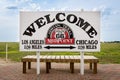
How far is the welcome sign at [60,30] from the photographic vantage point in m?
12.3

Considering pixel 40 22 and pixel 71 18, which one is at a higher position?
pixel 71 18

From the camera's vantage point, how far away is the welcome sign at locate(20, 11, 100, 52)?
1228cm

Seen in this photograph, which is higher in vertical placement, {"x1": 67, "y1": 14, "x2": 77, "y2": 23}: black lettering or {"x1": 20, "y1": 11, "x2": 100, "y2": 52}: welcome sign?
{"x1": 67, "y1": 14, "x2": 77, "y2": 23}: black lettering

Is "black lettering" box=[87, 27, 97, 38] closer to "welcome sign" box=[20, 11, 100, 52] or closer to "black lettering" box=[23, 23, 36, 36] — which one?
"welcome sign" box=[20, 11, 100, 52]

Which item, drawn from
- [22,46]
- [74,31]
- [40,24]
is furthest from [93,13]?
[22,46]

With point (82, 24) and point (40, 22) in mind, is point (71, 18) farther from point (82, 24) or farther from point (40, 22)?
point (40, 22)

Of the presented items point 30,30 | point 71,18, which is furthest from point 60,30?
point 30,30

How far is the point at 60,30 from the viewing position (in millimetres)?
12273

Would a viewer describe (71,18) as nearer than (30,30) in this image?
Yes

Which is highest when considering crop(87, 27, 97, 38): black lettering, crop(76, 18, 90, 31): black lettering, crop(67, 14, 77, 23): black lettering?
crop(67, 14, 77, 23): black lettering

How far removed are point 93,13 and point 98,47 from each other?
46.4 inches

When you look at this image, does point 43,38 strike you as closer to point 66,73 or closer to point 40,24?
point 40,24

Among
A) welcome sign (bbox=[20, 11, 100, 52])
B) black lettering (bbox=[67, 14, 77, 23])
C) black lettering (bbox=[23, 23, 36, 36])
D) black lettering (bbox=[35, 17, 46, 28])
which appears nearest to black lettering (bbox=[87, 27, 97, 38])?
welcome sign (bbox=[20, 11, 100, 52])

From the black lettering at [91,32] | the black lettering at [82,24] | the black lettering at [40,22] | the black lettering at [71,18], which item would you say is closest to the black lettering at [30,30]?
the black lettering at [40,22]
